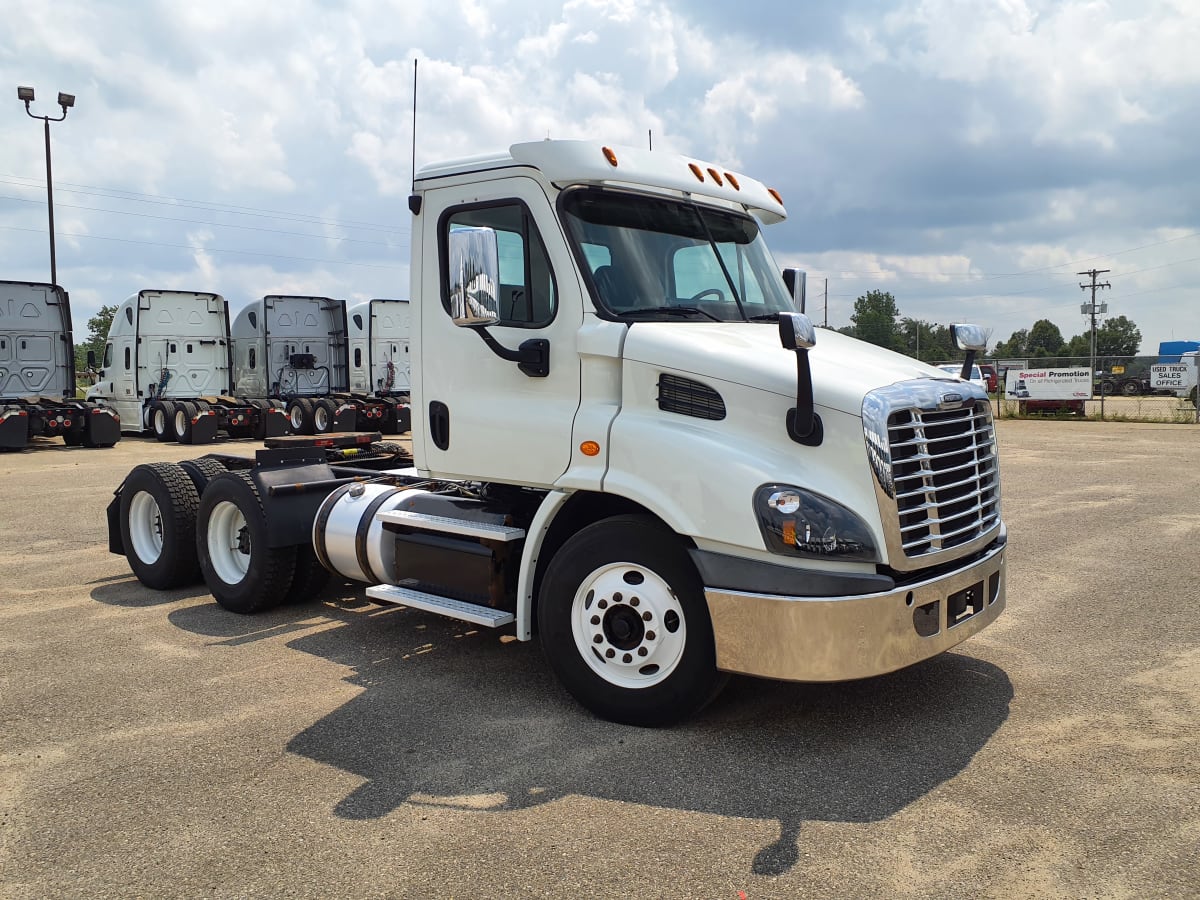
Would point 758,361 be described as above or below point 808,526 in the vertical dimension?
above

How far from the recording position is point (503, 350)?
4.89 m

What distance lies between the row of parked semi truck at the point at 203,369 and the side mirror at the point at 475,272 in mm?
16876

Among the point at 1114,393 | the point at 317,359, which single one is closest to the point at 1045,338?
the point at 1114,393

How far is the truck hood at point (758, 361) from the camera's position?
4.18 m

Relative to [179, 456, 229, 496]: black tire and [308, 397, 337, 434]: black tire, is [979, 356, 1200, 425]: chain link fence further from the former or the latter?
[179, 456, 229, 496]: black tire

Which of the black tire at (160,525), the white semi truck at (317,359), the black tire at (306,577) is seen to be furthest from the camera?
the white semi truck at (317,359)

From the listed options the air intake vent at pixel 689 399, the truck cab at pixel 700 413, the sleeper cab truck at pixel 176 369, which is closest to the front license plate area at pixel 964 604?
the truck cab at pixel 700 413

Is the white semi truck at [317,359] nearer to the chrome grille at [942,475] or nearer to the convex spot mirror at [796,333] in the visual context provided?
the chrome grille at [942,475]

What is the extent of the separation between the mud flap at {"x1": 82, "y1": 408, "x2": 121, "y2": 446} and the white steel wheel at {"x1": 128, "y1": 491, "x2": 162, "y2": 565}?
15.5 m

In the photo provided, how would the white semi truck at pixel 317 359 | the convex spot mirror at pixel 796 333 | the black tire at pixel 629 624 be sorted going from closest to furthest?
the convex spot mirror at pixel 796 333 → the black tire at pixel 629 624 → the white semi truck at pixel 317 359

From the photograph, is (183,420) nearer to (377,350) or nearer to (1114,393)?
(377,350)

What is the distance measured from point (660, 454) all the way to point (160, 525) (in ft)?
16.5

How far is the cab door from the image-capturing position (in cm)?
481

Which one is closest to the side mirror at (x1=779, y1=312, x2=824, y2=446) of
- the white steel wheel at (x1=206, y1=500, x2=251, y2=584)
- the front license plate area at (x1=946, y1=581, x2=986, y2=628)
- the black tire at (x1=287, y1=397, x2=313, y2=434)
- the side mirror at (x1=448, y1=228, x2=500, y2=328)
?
the front license plate area at (x1=946, y1=581, x2=986, y2=628)
